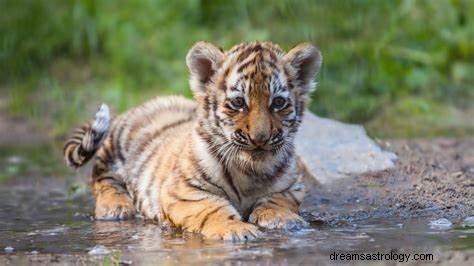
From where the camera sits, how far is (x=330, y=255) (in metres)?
5.60

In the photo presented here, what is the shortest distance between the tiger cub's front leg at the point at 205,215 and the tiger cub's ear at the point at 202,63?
26.7 inches

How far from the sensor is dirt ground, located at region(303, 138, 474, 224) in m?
7.16

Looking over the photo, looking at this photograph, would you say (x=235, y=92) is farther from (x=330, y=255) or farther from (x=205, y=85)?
(x=330, y=255)

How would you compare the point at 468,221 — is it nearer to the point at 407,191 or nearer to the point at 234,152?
the point at 407,191

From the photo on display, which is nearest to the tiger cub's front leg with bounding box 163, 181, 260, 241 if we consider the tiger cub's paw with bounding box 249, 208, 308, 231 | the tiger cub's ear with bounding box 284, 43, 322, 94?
the tiger cub's paw with bounding box 249, 208, 308, 231

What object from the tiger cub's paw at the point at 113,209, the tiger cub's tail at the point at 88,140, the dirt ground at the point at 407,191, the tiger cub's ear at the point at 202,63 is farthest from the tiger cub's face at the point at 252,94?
the tiger cub's paw at the point at 113,209

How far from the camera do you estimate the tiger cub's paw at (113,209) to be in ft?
25.2

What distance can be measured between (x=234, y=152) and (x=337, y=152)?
219 centimetres

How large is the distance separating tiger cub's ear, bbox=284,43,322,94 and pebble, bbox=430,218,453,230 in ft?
4.06

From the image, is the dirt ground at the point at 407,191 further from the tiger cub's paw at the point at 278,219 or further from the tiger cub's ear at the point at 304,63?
the tiger cub's ear at the point at 304,63

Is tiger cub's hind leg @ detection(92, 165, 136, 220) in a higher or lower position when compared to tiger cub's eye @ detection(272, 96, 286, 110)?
lower

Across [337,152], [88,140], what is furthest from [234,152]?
[337,152]

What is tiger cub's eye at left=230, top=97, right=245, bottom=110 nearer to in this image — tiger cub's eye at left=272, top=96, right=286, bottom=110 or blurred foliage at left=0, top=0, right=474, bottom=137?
tiger cub's eye at left=272, top=96, right=286, bottom=110

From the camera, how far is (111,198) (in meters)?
7.89
